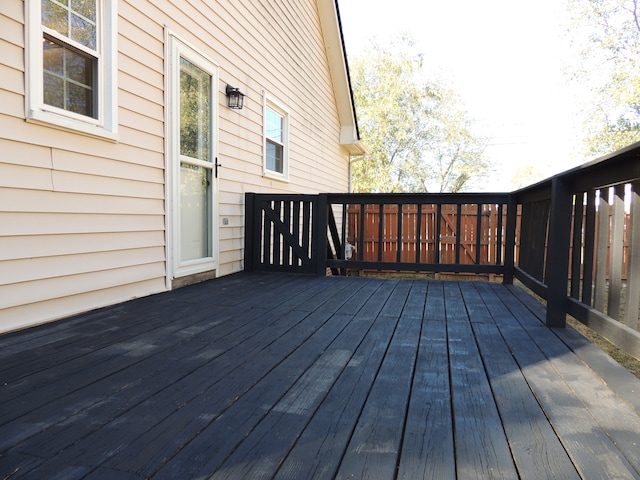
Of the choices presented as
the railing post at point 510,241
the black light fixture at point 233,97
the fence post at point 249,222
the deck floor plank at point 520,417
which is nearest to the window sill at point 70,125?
the black light fixture at point 233,97

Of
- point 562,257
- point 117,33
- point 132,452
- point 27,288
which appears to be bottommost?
point 132,452

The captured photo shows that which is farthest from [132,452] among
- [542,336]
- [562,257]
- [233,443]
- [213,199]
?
[213,199]

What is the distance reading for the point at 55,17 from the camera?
247cm

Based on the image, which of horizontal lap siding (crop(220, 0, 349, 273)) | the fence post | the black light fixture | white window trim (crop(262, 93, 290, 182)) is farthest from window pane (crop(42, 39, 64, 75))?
white window trim (crop(262, 93, 290, 182))

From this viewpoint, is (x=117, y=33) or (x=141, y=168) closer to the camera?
(x=117, y=33)

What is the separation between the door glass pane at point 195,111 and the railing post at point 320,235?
1.27 metres

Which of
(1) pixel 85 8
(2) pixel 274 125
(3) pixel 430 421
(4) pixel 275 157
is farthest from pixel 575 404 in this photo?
(2) pixel 274 125

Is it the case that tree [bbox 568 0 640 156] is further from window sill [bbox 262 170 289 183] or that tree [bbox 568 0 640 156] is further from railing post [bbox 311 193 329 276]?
railing post [bbox 311 193 329 276]

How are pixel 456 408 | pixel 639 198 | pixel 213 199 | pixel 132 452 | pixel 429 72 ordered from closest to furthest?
pixel 132 452
pixel 456 408
pixel 639 198
pixel 213 199
pixel 429 72

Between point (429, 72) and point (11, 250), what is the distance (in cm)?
1573

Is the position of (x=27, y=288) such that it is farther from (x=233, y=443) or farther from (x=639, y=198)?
(x=639, y=198)

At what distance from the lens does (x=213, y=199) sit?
A: 13.8 feet

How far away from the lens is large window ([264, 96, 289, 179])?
576 centimetres

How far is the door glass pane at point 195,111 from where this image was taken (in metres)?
3.76
